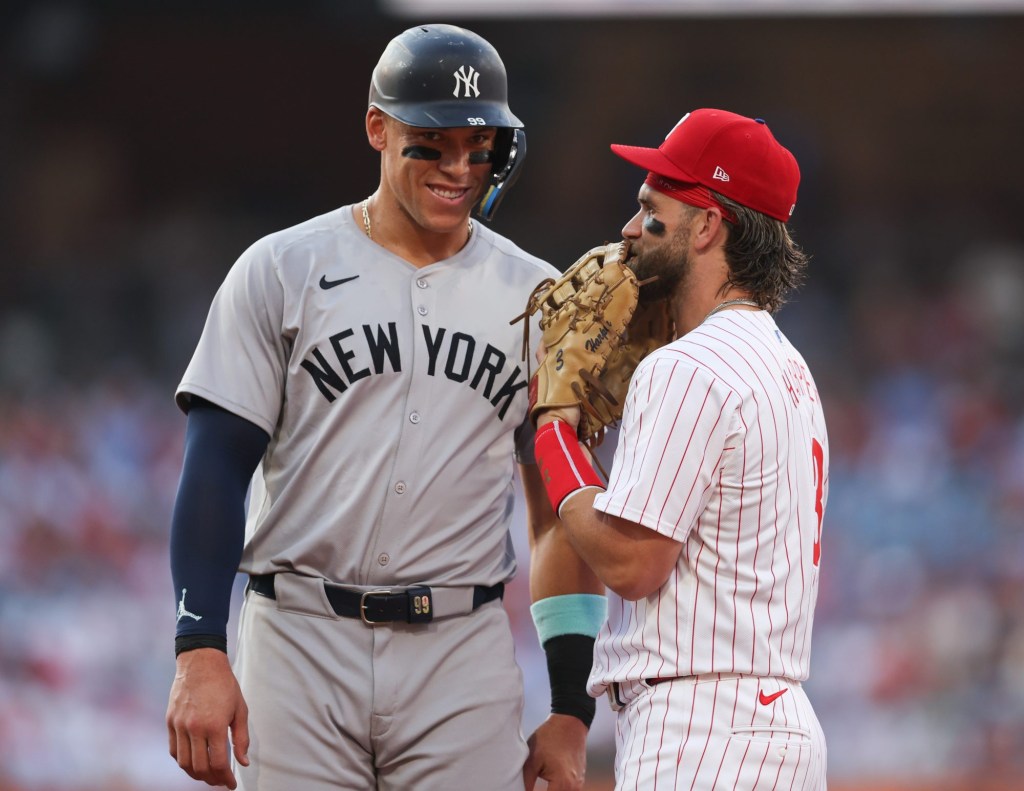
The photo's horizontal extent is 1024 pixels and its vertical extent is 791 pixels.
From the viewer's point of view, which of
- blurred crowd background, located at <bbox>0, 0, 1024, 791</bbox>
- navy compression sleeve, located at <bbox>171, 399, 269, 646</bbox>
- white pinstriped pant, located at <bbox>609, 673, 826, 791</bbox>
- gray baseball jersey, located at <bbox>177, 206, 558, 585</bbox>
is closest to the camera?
white pinstriped pant, located at <bbox>609, 673, 826, 791</bbox>

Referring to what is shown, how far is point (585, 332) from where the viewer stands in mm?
2275

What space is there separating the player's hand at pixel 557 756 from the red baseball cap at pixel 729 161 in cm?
98

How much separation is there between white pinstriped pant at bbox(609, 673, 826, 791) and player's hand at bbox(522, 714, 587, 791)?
0.28m

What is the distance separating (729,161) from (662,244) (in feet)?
0.59

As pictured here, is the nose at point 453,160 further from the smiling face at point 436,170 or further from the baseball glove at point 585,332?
the baseball glove at point 585,332

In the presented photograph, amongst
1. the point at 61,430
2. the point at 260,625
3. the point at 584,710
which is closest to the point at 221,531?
the point at 260,625

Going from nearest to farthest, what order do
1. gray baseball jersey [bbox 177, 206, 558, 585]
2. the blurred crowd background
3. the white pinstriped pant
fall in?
the white pinstriped pant < gray baseball jersey [bbox 177, 206, 558, 585] < the blurred crowd background

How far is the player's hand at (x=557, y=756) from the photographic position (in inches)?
94.6

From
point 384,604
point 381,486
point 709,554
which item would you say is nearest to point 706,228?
point 709,554

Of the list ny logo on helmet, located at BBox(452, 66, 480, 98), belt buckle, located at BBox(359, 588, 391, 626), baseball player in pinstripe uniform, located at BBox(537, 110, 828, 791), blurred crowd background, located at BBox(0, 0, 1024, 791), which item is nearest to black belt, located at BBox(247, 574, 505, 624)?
belt buckle, located at BBox(359, 588, 391, 626)

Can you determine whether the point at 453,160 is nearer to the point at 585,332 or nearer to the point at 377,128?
the point at 377,128

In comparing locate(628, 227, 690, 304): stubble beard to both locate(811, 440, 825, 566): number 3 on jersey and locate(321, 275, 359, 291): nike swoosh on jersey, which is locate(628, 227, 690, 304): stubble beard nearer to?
locate(811, 440, 825, 566): number 3 on jersey

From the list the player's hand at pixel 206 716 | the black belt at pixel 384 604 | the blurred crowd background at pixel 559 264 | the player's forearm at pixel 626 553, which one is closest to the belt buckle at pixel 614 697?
the player's forearm at pixel 626 553

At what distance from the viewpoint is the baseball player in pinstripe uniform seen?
2.06 m
